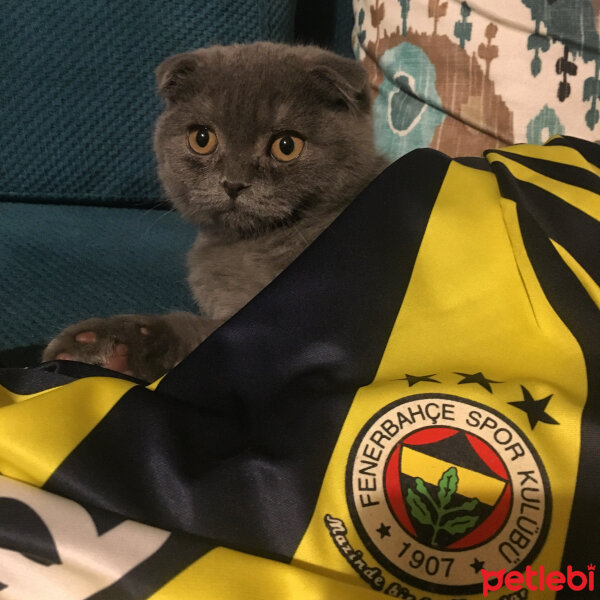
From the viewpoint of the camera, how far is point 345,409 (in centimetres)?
53

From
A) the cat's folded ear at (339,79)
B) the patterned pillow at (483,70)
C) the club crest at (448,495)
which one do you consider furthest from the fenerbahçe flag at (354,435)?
the patterned pillow at (483,70)

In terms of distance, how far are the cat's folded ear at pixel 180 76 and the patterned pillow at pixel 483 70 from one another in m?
0.42

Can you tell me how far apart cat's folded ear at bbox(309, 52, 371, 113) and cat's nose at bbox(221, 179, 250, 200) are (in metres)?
0.22

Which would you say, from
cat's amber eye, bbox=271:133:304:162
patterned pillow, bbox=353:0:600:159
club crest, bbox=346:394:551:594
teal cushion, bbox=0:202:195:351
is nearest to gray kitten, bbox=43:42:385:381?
cat's amber eye, bbox=271:133:304:162

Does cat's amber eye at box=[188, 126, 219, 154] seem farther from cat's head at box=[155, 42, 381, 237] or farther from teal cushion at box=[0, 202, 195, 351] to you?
teal cushion at box=[0, 202, 195, 351]

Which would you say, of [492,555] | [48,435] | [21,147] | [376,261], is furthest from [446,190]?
[21,147]

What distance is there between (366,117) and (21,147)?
84 cm

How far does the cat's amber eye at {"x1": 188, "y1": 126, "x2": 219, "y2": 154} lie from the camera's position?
889 millimetres

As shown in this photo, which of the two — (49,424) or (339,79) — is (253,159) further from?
(49,424)

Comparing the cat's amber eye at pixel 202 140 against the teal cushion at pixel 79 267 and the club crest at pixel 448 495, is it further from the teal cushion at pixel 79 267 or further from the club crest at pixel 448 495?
the club crest at pixel 448 495

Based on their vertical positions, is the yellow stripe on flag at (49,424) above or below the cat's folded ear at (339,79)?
below

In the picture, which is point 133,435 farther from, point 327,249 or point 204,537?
point 327,249

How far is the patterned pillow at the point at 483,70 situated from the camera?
3.77 ft

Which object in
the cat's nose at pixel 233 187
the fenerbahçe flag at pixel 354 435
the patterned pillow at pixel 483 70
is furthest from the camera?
the patterned pillow at pixel 483 70
